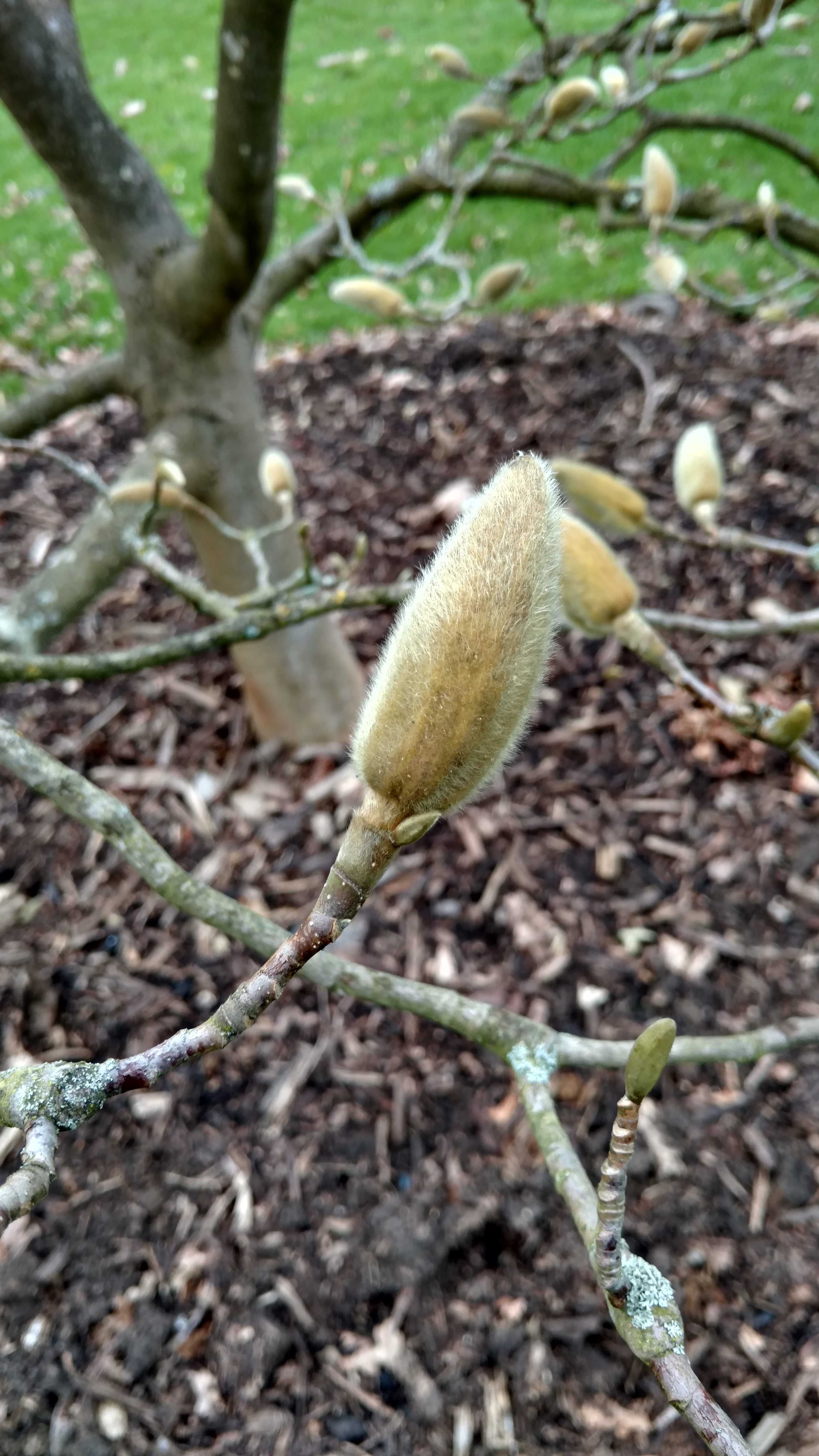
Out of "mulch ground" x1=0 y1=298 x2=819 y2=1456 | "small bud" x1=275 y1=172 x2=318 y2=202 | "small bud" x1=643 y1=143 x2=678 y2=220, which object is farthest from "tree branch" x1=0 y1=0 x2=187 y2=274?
"mulch ground" x1=0 y1=298 x2=819 y2=1456

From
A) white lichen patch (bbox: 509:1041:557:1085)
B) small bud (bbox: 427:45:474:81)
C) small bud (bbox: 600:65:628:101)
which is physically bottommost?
white lichen patch (bbox: 509:1041:557:1085)

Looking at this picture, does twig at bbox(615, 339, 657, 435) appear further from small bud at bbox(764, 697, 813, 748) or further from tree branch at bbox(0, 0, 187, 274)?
small bud at bbox(764, 697, 813, 748)

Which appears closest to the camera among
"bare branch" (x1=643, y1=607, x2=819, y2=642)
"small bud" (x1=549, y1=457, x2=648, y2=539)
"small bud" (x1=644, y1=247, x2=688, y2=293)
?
"bare branch" (x1=643, y1=607, x2=819, y2=642)

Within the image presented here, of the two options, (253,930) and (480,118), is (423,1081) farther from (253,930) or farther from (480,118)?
(480,118)

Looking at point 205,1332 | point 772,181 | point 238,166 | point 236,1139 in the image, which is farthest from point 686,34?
point 772,181

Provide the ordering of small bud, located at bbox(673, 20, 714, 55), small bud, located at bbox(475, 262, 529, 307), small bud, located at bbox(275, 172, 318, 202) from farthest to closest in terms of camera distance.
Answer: small bud, located at bbox(275, 172, 318, 202), small bud, located at bbox(475, 262, 529, 307), small bud, located at bbox(673, 20, 714, 55)

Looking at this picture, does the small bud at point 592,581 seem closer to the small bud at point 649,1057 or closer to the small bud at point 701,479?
the small bud at point 701,479
